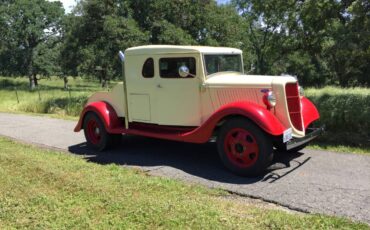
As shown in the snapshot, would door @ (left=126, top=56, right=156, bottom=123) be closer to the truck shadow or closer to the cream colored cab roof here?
the cream colored cab roof

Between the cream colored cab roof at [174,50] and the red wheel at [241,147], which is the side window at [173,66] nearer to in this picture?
the cream colored cab roof at [174,50]

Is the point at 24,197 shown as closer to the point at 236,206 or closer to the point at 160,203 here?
the point at 160,203

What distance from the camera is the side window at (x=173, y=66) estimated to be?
23.1ft

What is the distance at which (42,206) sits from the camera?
5.07m

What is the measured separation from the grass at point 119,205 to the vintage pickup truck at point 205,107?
1064mm

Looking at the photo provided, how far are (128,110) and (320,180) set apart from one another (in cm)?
371

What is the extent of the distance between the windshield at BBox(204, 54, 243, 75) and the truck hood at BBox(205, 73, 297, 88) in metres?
0.14

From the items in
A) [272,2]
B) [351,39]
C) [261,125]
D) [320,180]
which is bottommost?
[320,180]

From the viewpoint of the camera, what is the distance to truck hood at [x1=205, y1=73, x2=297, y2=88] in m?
6.43

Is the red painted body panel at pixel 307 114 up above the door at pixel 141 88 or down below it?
below

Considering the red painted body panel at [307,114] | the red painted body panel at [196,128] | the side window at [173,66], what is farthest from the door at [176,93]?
the red painted body panel at [307,114]

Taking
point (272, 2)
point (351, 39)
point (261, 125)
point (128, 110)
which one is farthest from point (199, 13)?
point (261, 125)

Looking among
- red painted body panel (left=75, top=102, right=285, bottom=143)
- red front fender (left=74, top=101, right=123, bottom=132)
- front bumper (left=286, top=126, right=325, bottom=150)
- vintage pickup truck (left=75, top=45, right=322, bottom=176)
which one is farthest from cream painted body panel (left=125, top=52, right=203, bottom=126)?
front bumper (left=286, top=126, right=325, bottom=150)

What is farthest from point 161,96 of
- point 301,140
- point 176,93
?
point 301,140
